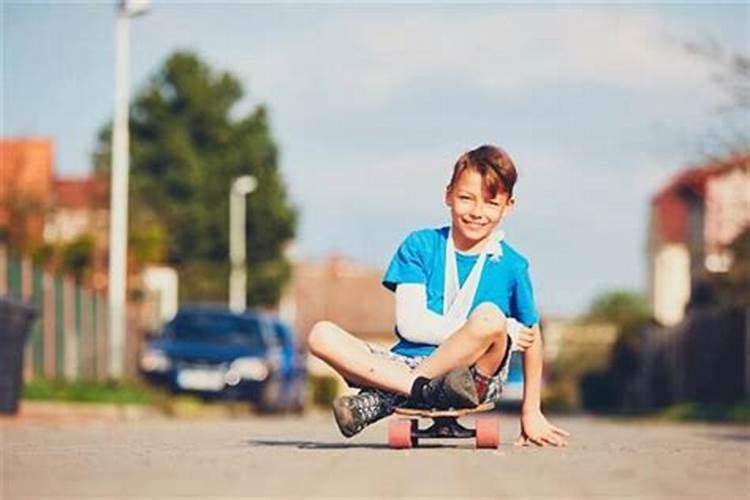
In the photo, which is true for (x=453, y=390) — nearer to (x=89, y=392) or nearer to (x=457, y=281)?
(x=457, y=281)

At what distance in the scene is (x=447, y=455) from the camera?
848 cm

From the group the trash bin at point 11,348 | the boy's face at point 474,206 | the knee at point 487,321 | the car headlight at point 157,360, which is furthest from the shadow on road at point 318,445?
the car headlight at point 157,360

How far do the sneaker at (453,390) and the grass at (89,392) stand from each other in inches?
691

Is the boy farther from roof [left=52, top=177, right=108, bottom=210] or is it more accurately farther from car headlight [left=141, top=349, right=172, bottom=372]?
roof [left=52, top=177, right=108, bottom=210]

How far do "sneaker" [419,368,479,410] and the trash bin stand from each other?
13.2 metres

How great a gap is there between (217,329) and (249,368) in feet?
3.50

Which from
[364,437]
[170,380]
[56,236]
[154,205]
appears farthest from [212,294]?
[364,437]

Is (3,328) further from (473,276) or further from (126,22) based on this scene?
(126,22)

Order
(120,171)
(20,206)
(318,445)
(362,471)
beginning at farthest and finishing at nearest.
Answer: (20,206), (120,171), (318,445), (362,471)

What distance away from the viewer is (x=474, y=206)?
909cm

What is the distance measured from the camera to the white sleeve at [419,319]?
919cm

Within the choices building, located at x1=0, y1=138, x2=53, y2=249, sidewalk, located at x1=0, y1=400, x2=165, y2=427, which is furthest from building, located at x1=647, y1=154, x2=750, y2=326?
sidewalk, located at x1=0, y1=400, x2=165, y2=427

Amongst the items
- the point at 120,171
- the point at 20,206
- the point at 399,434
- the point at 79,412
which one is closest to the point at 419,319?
the point at 399,434

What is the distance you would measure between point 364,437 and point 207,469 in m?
3.88
